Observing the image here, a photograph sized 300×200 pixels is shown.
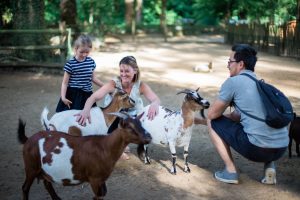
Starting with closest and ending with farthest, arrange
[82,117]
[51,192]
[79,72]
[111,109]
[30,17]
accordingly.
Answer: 1. [51,192]
2. [82,117]
3. [111,109]
4. [79,72]
5. [30,17]

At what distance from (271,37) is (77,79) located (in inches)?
628

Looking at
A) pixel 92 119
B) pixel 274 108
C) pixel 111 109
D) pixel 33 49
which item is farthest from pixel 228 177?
pixel 33 49

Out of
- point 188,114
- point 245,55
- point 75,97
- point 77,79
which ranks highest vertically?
point 245,55

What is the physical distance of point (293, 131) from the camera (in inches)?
209

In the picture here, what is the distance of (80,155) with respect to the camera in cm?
364

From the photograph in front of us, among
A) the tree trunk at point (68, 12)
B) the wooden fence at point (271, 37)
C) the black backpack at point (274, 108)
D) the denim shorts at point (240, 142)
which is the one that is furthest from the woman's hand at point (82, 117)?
the tree trunk at point (68, 12)

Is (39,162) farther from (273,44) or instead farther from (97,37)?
(97,37)

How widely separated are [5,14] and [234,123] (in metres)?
20.5

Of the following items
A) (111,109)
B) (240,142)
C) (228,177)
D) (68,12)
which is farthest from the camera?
(68,12)

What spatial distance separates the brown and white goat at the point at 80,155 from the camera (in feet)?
11.9

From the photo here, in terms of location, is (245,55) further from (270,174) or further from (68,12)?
(68,12)

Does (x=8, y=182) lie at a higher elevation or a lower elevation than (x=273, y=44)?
lower

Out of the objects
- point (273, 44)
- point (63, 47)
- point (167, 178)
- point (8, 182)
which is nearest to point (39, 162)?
point (8, 182)

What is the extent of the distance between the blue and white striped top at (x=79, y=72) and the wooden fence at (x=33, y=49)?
7.62 metres
